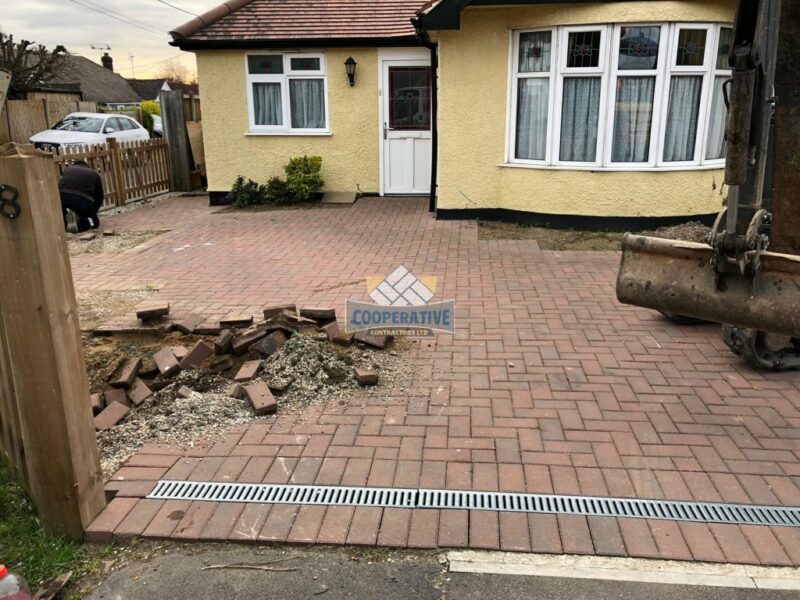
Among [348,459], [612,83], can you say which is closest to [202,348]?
[348,459]

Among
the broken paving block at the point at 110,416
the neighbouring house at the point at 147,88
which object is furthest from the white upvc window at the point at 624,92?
the neighbouring house at the point at 147,88

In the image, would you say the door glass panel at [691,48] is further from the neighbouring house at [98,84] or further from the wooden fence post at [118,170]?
the neighbouring house at [98,84]

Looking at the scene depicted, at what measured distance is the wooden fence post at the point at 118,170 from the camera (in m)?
13.0

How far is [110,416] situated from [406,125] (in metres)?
10.1

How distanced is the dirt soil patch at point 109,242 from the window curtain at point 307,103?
13.3 ft

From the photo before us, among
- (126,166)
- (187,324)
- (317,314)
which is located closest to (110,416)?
(187,324)

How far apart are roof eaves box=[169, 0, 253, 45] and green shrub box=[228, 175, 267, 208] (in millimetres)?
2880

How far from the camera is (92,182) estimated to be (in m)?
10.7

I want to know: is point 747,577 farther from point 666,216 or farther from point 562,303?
point 666,216

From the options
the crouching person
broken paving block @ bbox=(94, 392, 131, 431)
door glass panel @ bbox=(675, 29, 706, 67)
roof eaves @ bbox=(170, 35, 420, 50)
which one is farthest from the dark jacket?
door glass panel @ bbox=(675, 29, 706, 67)

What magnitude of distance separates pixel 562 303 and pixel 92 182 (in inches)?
319

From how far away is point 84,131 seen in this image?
61.1 ft

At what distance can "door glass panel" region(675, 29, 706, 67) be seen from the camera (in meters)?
9.37

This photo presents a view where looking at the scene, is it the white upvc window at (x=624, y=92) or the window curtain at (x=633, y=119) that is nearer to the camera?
the white upvc window at (x=624, y=92)
